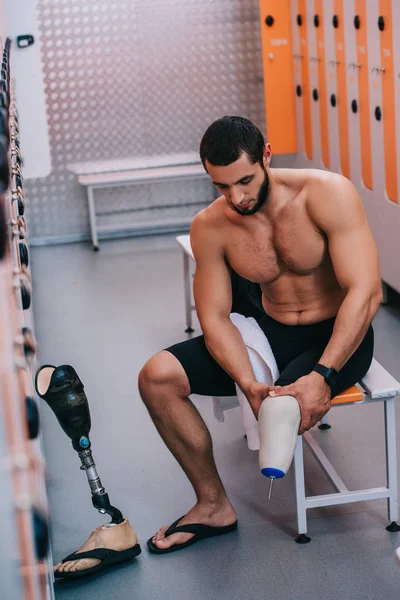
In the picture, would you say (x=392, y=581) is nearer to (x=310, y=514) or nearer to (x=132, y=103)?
(x=310, y=514)

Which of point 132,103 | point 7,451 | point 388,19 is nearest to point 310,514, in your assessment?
point 7,451

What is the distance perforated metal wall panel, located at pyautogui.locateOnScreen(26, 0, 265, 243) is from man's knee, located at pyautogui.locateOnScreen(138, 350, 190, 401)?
5.32 metres

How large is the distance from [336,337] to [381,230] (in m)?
2.64

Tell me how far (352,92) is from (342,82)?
0.80ft

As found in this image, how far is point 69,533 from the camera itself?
322cm

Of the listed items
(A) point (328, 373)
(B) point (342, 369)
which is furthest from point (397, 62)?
(A) point (328, 373)

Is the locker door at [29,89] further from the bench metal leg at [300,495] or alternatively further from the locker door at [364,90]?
the bench metal leg at [300,495]

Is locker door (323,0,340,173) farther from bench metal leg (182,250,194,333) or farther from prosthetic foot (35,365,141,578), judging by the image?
prosthetic foot (35,365,141,578)

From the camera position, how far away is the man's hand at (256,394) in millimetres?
2805

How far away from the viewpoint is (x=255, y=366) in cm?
306

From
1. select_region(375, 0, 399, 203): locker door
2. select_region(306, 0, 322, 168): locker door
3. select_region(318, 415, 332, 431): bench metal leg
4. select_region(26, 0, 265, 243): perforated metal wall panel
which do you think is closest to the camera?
select_region(318, 415, 332, 431): bench metal leg

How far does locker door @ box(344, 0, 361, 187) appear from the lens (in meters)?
5.53

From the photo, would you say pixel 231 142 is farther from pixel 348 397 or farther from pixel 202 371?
pixel 348 397

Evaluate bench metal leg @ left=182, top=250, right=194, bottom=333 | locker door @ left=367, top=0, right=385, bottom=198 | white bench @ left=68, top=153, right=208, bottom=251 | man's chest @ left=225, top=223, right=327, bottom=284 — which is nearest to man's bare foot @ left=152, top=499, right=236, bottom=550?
man's chest @ left=225, top=223, right=327, bottom=284
